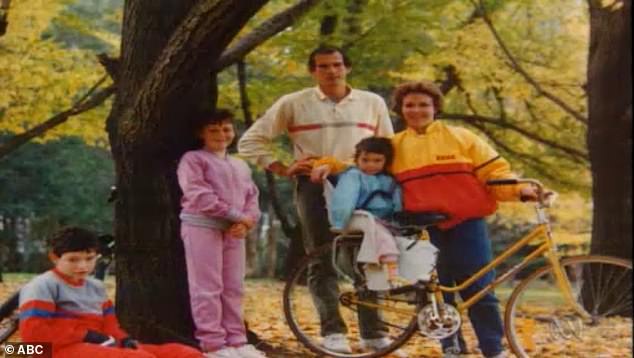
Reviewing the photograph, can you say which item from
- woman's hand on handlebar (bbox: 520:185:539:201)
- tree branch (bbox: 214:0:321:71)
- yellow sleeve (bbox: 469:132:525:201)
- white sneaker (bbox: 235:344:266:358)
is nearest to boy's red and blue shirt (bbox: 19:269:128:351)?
white sneaker (bbox: 235:344:266:358)

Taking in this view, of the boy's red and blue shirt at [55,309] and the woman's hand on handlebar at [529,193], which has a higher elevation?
the woman's hand on handlebar at [529,193]

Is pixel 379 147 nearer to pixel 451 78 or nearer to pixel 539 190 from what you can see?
pixel 539 190

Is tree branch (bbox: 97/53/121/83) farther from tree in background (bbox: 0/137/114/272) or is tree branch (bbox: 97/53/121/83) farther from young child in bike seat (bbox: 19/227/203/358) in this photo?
young child in bike seat (bbox: 19/227/203/358)

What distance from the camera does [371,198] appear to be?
3396 mm

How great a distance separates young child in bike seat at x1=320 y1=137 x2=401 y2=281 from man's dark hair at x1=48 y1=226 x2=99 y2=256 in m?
0.90

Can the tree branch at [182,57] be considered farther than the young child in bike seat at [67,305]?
Yes

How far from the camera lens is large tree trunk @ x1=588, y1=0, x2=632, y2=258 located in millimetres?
3711

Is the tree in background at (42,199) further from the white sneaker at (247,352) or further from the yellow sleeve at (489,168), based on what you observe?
the yellow sleeve at (489,168)

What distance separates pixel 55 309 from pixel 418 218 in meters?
1.33

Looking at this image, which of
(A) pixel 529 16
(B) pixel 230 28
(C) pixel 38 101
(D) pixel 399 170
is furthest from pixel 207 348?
→ (A) pixel 529 16

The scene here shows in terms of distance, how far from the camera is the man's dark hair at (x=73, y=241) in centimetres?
309

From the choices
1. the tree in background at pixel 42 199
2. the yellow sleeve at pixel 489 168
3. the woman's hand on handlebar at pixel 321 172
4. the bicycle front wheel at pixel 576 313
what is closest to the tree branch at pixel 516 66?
the yellow sleeve at pixel 489 168

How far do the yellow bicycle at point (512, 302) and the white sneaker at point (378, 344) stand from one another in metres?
0.01

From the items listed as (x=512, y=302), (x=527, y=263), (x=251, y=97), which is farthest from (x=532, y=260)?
(x=251, y=97)
